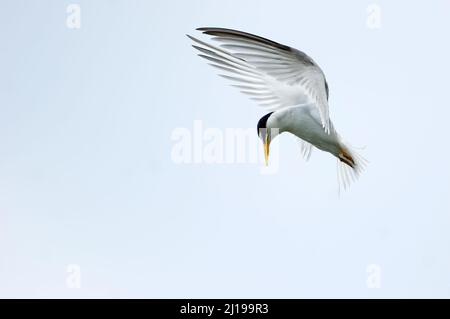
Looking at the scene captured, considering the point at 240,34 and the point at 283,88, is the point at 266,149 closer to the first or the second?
the point at 283,88

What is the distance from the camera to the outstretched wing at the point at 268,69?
19.5 ft

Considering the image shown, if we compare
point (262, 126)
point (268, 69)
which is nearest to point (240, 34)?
point (268, 69)

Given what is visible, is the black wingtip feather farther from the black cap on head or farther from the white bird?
the black cap on head

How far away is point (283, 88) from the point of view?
23.1ft

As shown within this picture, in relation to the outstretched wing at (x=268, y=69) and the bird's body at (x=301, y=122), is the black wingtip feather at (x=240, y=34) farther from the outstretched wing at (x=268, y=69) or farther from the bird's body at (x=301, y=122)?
the bird's body at (x=301, y=122)

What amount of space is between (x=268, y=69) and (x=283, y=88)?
2.48 feet

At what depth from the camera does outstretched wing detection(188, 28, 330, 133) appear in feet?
19.5

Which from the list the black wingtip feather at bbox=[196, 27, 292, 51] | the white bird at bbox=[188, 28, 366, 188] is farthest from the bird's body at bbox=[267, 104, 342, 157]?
the black wingtip feather at bbox=[196, 27, 292, 51]

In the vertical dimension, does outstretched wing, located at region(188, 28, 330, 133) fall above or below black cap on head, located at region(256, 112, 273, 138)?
above
